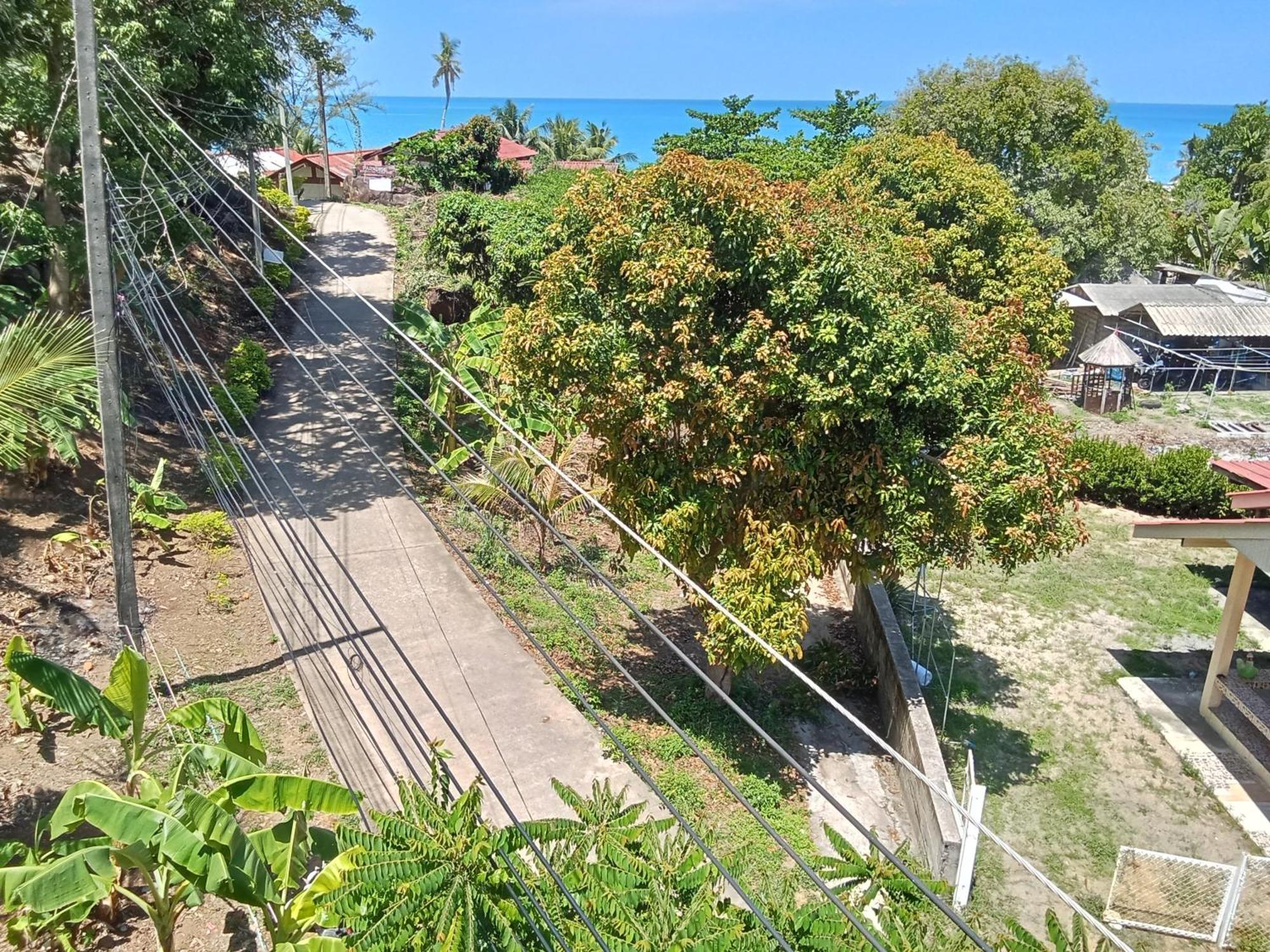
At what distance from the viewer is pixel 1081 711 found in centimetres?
1198

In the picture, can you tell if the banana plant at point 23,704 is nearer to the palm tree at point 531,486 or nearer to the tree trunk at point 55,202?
the palm tree at point 531,486

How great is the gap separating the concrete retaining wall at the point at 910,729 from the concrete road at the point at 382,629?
2.75 m

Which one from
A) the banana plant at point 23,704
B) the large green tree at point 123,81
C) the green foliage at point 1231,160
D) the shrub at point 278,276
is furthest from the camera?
the green foliage at point 1231,160

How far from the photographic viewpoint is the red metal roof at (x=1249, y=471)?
1060 centimetres

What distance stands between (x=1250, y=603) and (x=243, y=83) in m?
17.5

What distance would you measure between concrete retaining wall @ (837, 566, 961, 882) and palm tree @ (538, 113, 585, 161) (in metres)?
42.1

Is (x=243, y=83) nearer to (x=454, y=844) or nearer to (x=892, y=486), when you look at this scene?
(x=892, y=486)

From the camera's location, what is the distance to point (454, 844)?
15.9 ft

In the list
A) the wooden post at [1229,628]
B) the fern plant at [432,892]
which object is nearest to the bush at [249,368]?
the fern plant at [432,892]

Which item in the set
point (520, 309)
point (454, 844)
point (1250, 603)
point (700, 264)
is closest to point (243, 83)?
point (520, 309)

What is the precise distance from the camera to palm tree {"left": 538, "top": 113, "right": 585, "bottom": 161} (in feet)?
171

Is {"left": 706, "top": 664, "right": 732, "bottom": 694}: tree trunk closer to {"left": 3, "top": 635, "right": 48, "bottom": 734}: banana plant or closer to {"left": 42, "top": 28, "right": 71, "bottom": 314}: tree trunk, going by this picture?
{"left": 3, "top": 635, "right": 48, "bottom": 734}: banana plant

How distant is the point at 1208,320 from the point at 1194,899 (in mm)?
22621

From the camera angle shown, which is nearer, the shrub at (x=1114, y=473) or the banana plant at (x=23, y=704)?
the banana plant at (x=23, y=704)
